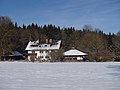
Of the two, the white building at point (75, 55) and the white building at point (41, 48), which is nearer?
the white building at point (75, 55)

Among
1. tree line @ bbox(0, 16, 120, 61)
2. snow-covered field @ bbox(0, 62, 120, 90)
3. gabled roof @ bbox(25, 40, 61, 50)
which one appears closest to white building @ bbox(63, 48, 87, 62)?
tree line @ bbox(0, 16, 120, 61)

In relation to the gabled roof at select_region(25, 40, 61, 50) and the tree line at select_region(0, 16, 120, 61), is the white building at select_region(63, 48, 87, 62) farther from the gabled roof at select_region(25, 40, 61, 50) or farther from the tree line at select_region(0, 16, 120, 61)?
the gabled roof at select_region(25, 40, 61, 50)

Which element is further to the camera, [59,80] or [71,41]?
[71,41]

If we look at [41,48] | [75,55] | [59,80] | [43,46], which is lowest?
[59,80]

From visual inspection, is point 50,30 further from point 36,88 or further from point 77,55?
point 36,88

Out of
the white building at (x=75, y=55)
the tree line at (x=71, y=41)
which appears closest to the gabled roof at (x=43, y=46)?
the tree line at (x=71, y=41)

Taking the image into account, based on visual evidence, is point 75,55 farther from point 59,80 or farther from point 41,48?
point 59,80

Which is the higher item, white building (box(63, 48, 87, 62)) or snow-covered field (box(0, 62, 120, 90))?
white building (box(63, 48, 87, 62))

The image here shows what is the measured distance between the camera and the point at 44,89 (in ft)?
34.5

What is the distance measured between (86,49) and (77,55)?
2.97 metres

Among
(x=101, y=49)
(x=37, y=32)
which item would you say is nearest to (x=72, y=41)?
(x=37, y=32)

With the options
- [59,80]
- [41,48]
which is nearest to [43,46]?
[41,48]

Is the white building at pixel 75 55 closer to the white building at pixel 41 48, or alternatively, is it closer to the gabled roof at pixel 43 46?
the white building at pixel 41 48

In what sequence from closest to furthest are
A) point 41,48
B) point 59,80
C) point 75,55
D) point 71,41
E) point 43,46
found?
point 59,80, point 75,55, point 41,48, point 43,46, point 71,41
